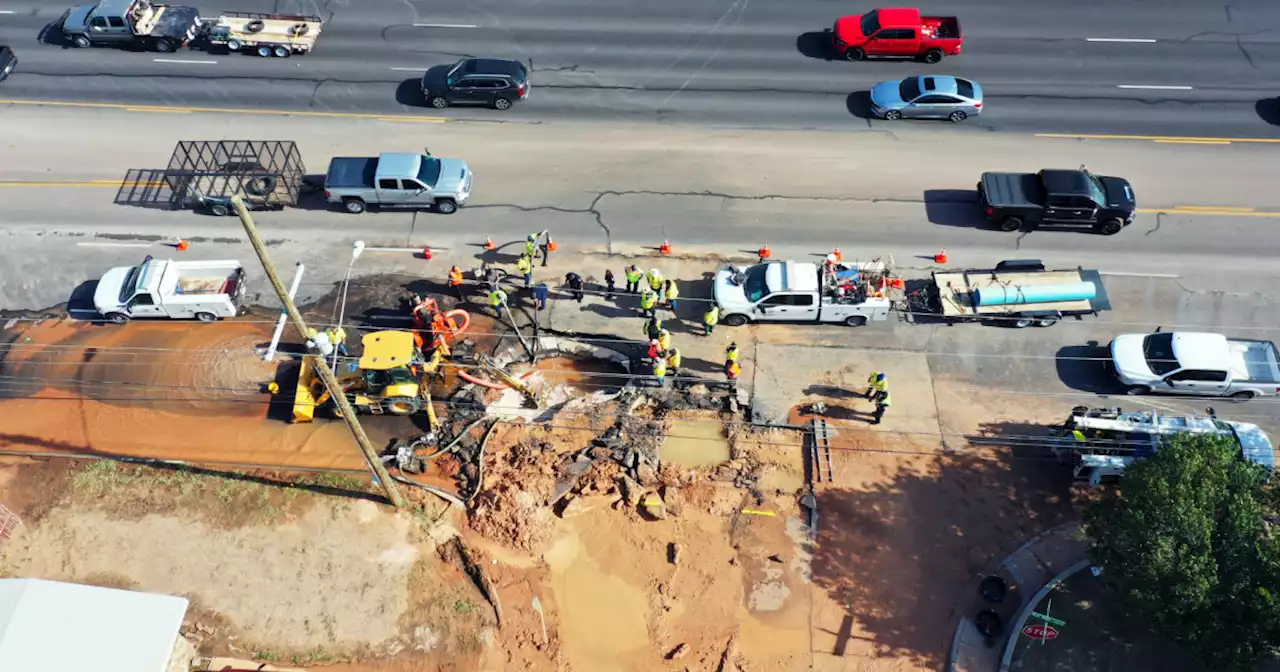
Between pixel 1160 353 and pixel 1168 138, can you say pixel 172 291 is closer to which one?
pixel 1160 353

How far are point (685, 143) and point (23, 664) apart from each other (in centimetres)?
2666

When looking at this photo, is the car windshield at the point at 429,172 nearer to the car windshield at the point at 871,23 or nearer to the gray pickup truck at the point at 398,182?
the gray pickup truck at the point at 398,182

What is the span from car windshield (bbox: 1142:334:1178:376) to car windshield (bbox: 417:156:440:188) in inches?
989

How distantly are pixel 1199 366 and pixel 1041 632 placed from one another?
33.3ft

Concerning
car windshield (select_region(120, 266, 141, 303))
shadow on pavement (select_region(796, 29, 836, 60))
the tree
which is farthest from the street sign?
car windshield (select_region(120, 266, 141, 303))

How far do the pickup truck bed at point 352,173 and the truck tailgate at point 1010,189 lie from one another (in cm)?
2280

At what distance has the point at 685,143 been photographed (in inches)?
1308

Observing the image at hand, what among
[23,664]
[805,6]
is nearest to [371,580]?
[23,664]

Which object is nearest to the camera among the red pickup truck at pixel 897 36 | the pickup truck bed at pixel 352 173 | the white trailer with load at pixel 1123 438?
the white trailer with load at pixel 1123 438

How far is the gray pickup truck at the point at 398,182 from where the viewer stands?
99.3ft

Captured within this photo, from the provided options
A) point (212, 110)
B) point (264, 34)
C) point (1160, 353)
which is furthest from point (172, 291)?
point (1160, 353)

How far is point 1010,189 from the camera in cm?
2980

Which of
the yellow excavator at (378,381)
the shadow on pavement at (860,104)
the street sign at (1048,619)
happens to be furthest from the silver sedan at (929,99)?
the yellow excavator at (378,381)

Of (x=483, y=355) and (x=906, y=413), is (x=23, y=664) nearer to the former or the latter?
(x=483, y=355)
